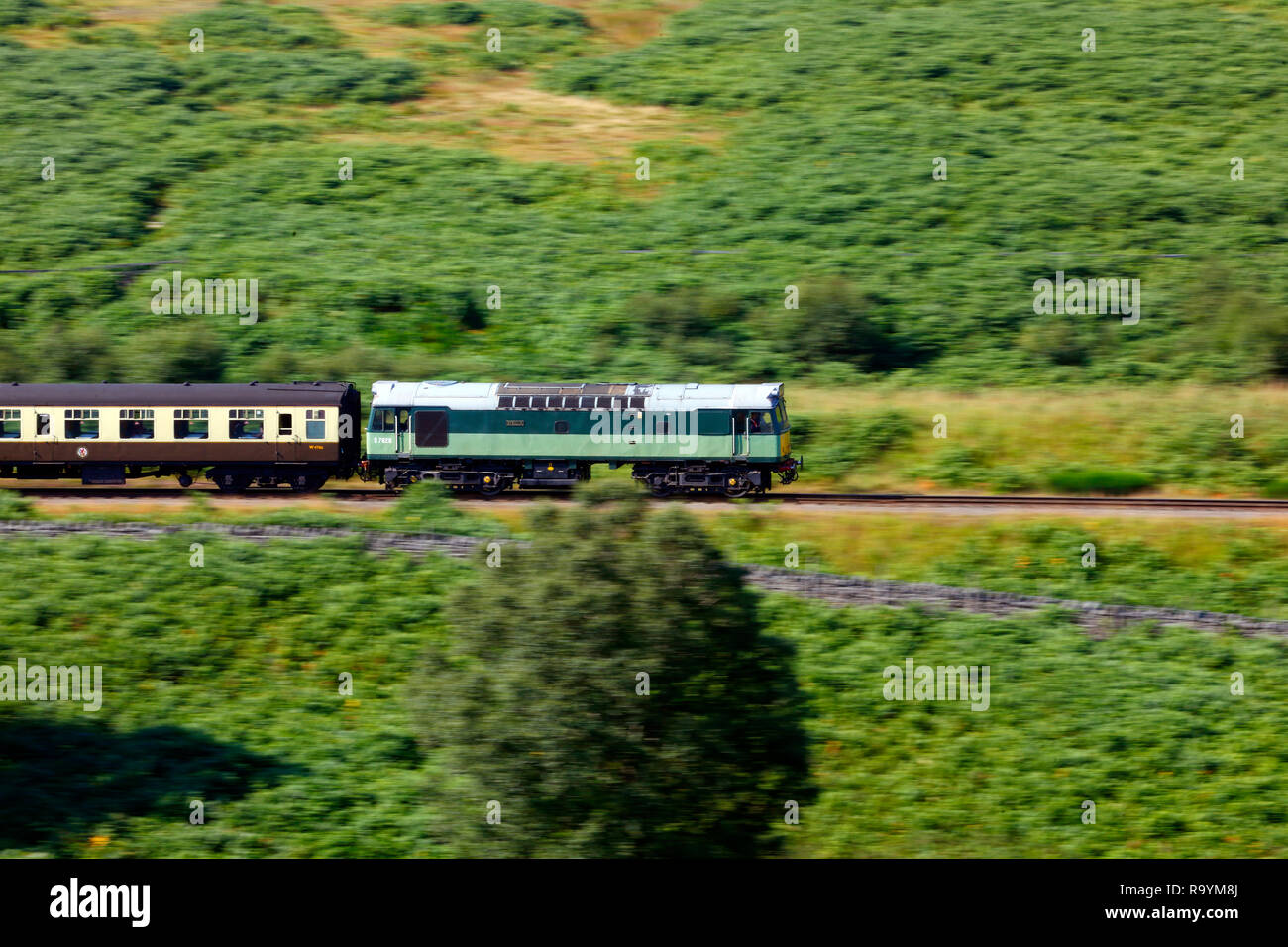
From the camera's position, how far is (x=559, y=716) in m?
20.0

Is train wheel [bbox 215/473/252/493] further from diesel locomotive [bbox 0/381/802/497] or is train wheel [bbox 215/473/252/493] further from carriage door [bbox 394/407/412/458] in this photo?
carriage door [bbox 394/407/412/458]

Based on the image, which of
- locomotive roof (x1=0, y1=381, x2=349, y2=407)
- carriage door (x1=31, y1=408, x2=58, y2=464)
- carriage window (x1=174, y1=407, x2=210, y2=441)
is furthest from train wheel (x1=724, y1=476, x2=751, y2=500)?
carriage door (x1=31, y1=408, x2=58, y2=464)

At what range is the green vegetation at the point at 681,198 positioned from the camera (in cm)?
4297

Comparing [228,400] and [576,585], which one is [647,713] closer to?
[576,585]

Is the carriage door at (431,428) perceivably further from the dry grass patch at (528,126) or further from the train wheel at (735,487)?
the dry grass patch at (528,126)

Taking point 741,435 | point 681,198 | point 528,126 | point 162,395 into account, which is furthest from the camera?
point 528,126

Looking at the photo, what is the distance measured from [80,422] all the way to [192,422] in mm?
2843

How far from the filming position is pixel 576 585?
2050cm

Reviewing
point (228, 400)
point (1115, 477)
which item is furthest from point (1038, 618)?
point (228, 400)

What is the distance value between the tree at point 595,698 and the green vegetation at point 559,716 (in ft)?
0.16

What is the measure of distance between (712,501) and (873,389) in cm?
1273

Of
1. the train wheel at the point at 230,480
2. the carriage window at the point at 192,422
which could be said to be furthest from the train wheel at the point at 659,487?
the carriage window at the point at 192,422

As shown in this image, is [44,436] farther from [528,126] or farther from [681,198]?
[528,126]

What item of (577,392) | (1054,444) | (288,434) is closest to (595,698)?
(577,392)
